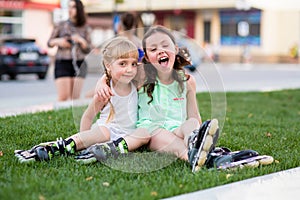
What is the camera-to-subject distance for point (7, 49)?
18406mm

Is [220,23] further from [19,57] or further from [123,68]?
[123,68]

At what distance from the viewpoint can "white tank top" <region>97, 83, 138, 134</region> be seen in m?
5.00

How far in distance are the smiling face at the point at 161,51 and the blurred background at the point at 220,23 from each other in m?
26.3

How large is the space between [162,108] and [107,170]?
835 mm

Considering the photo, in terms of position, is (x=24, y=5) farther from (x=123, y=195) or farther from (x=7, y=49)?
(x=123, y=195)

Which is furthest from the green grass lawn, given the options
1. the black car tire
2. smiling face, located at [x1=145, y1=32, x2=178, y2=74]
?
the black car tire

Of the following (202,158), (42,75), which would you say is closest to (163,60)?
(202,158)

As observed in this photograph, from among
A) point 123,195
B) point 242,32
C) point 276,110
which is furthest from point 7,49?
point 242,32

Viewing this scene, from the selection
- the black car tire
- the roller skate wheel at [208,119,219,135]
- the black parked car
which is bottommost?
the black car tire

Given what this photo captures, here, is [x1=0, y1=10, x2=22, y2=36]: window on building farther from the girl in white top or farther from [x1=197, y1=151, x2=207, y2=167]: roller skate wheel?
[x1=197, y1=151, x2=207, y2=167]: roller skate wheel

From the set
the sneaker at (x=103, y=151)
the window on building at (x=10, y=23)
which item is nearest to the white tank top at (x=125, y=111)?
the sneaker at (x=103, y=151)

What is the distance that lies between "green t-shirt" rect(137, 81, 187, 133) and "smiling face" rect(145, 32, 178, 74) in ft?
0.73

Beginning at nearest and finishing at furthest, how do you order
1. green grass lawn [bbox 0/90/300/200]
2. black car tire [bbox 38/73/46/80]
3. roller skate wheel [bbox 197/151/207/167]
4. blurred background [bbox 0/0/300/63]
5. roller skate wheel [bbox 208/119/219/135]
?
1. green grass lawn [bbox 0/90/300/200]
2. roller skate wheel [bbox 208/119/219/135]
3. roller skate wheel [bbox 197/151/207/167]
4. black car tire [bbox 38/73/46/80]
5. blurred background [bbox 0/0/300/63]

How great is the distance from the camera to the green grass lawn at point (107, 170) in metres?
3.78
